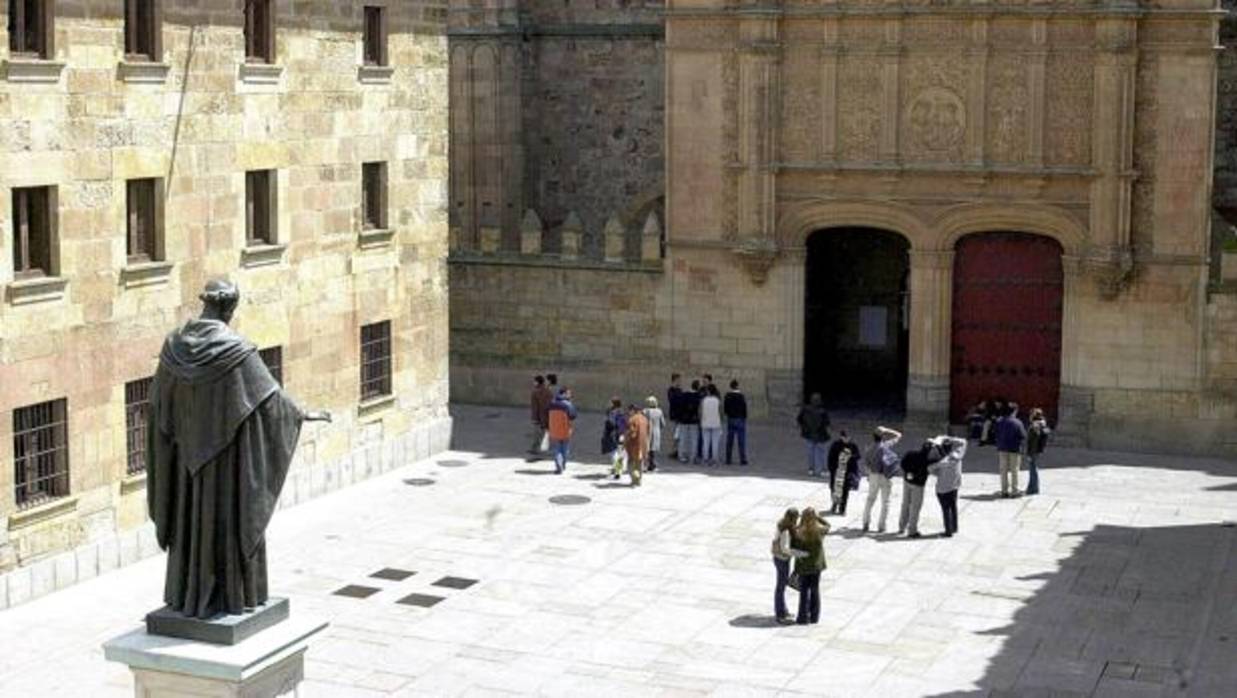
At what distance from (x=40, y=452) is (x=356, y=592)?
4.14 meters

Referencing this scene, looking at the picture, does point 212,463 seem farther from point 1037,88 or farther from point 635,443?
point 1037,88

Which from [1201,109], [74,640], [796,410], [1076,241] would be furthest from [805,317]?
[74,640]

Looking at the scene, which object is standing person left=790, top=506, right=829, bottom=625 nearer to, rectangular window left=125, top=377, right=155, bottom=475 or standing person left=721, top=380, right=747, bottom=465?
rectangular window left=125, top=377, right=155, bottom=475

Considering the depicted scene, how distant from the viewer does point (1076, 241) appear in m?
33.0

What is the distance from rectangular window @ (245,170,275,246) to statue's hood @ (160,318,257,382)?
49.3 ft

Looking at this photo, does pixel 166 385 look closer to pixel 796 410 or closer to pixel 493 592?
pixel 493 592

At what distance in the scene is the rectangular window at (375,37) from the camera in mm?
29906

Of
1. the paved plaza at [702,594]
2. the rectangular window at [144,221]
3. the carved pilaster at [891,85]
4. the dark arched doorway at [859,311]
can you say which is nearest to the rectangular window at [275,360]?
the paved plaza at [702,594]

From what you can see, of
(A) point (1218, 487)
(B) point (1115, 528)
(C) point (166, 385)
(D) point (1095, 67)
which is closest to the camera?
(C) point (166, 385)

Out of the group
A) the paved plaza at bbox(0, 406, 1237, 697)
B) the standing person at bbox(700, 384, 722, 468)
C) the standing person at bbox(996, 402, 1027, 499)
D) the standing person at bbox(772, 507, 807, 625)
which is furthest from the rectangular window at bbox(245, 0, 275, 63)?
the standing person at bbox(996, 402, 1027, 499)

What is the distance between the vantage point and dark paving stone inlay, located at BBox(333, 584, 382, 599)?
23203mm

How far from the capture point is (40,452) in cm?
2302

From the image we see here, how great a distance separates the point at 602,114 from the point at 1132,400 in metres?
13.6

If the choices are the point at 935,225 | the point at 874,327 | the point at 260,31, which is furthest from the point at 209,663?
the point at 874,327
